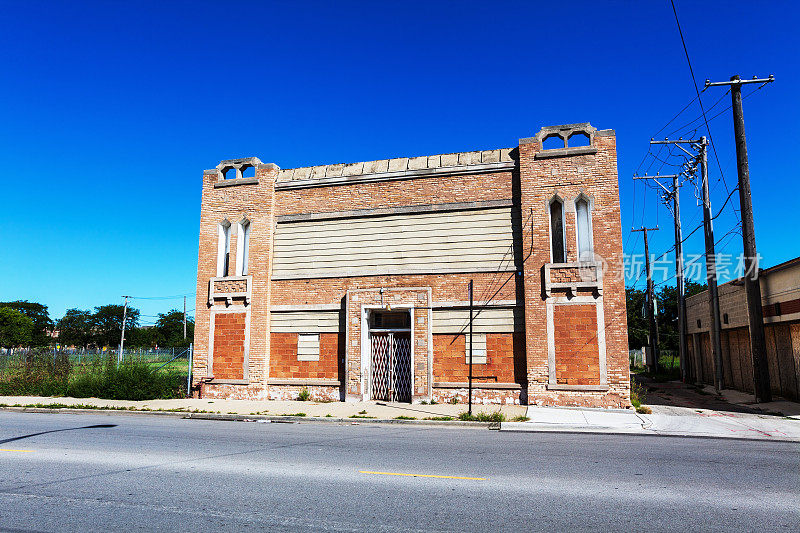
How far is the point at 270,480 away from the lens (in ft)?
21.4

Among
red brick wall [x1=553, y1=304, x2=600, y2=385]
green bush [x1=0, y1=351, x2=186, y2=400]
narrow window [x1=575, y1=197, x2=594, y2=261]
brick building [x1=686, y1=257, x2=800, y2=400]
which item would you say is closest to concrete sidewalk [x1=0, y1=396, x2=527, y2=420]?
green bush [x1=0, y1=351, x2=186, y2=400]

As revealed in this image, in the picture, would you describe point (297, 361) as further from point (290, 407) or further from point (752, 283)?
point (752, 283)

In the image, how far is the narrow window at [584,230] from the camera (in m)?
15.0

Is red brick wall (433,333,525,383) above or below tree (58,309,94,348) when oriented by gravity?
below

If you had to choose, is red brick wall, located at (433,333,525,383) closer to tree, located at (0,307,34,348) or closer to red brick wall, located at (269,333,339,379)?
red brick wall, located at (269,333,339,379)

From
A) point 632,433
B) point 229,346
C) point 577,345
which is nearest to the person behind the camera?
point 632,433

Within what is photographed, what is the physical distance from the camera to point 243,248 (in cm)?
1820

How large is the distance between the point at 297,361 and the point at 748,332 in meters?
17.4

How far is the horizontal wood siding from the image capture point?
52.3 ft

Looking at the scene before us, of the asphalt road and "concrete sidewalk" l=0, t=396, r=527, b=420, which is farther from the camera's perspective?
"concrete sidewalk" l=0, t=396, r=527, b=420

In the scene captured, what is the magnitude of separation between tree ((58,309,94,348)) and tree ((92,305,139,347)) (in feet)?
3.08

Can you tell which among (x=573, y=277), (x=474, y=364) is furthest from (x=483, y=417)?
(x=573, y=277)

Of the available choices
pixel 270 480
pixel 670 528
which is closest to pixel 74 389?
pixel 270 480

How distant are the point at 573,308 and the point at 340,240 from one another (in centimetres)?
757
